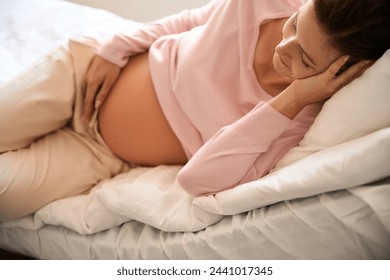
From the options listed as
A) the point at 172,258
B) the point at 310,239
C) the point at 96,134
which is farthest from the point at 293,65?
the point at 96,134

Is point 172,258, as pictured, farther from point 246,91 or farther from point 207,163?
point 246,91

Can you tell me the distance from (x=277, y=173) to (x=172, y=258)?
1.03ft

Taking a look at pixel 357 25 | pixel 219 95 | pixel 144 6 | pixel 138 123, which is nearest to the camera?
pixel 357 25

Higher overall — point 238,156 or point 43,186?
point 238,156

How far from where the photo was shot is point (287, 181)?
0.74 metres

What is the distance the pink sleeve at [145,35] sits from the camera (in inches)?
44.6

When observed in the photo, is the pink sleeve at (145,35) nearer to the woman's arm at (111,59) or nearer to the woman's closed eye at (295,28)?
the woman's arm at (111,59)

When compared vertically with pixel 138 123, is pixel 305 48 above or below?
above

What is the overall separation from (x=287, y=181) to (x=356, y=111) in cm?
19

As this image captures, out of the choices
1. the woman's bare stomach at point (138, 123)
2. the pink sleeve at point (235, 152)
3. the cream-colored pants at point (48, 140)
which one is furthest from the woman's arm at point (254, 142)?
the cream-colored pants at point (48, 140)

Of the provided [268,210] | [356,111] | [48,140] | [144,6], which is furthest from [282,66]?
[144,6]

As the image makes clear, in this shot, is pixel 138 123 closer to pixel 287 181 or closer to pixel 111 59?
pixel 111 59

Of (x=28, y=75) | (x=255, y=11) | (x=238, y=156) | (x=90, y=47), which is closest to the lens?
(x=238, y=156)

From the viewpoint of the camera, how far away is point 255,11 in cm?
97
